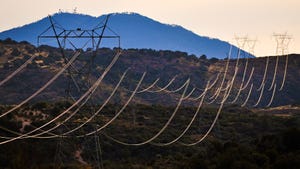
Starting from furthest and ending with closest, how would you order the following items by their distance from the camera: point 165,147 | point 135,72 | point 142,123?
point 135,72 < point 142,123 < point 165,147

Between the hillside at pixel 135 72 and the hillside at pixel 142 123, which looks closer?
the hillside at pixel 142 123

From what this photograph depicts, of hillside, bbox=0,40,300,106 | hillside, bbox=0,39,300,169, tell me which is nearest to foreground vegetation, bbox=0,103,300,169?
hillside, bbox=0,39,300,169

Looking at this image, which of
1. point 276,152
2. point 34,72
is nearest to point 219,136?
point 276,152

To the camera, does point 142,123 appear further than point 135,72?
No

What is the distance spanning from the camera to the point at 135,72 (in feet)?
544

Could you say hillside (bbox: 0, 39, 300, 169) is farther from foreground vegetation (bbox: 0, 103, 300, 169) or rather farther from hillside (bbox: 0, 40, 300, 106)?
hillside (bbox: 0, 40, 300, 106)

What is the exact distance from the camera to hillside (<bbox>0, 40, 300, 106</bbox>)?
13150cm

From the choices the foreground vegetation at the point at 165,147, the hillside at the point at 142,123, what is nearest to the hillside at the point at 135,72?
the hillside at the point at 142,123

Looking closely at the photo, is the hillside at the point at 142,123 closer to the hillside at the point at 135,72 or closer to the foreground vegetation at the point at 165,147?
the foreground vegetation at the point at 165,147

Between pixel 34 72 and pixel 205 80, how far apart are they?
41818mm

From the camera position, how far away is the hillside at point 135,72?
131500 millimetres

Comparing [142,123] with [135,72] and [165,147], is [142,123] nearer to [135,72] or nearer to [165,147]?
[165,147]

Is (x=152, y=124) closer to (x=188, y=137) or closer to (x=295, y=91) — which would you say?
(x=188, y=137)

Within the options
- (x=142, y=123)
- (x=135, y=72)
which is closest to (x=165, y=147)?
(x=142, y=123)
